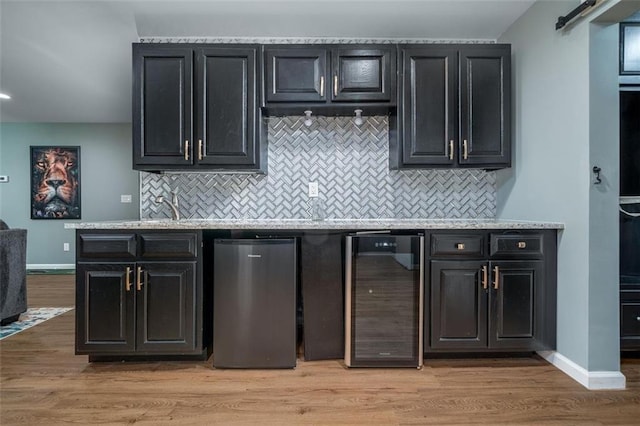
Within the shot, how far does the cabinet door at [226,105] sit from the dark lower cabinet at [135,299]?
2.32 ft

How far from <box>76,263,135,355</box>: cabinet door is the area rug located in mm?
1251

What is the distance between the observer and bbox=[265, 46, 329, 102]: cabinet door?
240 cm

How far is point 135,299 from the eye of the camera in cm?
208

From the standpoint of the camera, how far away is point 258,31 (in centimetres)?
269

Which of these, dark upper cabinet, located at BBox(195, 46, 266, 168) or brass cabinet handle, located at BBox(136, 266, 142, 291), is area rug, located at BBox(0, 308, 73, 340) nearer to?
brass cabinet handle, located at BBox(136, 266, 142, 291)

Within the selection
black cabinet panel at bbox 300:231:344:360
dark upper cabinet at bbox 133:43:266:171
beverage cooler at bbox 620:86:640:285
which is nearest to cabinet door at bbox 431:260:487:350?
black cabinet panel at bbox 300:231:344:360

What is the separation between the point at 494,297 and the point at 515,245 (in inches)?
14.6

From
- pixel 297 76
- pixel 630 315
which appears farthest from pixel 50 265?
pixel 630 315

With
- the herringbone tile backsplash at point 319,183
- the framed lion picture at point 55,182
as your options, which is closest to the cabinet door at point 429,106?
the herringbone tile backsplash at point 319,183

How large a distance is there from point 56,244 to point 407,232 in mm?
6346

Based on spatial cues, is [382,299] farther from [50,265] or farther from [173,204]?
[50,265]

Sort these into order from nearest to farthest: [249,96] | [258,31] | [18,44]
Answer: [249,96] → [258,31] → [18,44]

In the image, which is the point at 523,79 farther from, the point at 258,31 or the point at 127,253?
the point at 127,253

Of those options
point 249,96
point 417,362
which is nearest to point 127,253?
point 249,96
